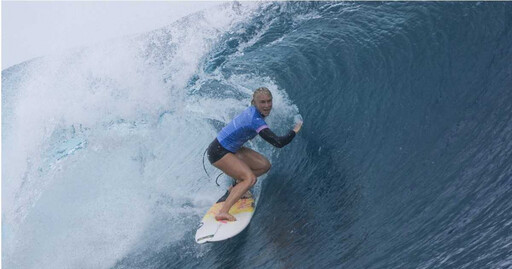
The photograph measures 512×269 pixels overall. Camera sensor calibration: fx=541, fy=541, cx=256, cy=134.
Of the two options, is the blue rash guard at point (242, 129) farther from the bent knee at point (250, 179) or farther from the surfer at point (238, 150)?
the bent knee at point (250, 179)

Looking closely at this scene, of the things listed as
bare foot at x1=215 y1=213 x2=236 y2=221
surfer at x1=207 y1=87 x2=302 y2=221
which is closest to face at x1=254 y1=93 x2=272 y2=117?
surfer at x1=207 y1=87 x2=302 y2=221

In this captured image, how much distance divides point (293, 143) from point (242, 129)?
60.6 inches

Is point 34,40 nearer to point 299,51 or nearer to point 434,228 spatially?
point 299,51

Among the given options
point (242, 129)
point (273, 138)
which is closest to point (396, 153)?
point (273, 138)

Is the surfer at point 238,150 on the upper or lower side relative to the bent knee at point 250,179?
upper

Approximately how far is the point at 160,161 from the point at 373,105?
3.55 meters

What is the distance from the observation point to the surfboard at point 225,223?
240 inches

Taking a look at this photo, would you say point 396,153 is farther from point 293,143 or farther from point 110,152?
point 110,152

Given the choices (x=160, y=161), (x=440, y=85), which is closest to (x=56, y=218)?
(x=160, y=161)

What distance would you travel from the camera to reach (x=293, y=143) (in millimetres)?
7375

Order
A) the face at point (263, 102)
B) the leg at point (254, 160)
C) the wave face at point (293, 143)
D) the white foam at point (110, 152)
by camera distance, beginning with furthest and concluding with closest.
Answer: the white foam at point (110, 152) < the leg at point (254, 160) < the face at point (263, 102) < the wave face at point (293, 143)

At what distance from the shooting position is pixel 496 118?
5.55 metres

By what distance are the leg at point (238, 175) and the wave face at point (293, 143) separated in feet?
1.20

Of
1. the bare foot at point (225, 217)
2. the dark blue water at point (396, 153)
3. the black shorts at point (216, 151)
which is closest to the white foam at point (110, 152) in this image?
the bare foot at point (225, 217)
